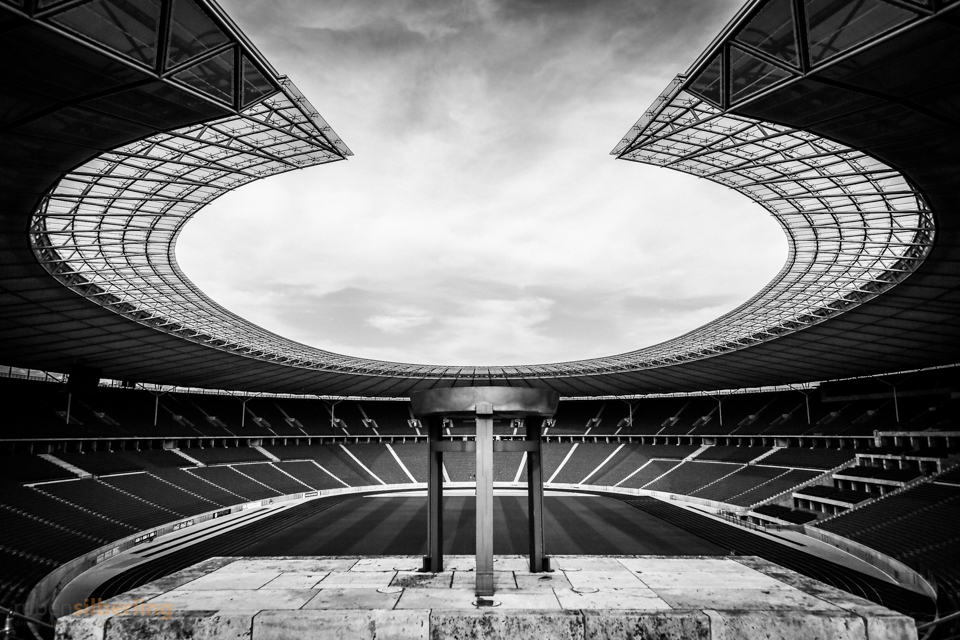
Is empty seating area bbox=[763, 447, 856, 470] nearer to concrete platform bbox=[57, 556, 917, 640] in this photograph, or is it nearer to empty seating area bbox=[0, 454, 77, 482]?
concrete platform bbox=[57, 556, 917, 640]

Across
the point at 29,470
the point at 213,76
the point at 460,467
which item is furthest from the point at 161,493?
the point at 213,76

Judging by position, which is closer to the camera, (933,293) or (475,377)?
(933,293)

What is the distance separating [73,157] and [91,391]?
28.5 m

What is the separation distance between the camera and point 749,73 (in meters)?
14.1

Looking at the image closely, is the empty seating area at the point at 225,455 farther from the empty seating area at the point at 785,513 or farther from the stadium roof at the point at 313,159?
the empty seating area at the point at 785,513

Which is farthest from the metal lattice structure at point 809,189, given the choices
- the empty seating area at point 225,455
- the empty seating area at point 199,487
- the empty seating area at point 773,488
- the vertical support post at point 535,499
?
the empty seating area at point 225,455

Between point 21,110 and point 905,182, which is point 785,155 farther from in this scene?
point 21,110

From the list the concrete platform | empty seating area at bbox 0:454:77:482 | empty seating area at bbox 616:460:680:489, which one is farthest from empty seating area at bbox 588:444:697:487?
empty seating area at bbox 0:454:77:482

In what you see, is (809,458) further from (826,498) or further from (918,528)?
(918,528)

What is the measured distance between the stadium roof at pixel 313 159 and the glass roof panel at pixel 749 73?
0.07 meters

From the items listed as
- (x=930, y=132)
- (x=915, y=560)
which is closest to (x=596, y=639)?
(x=930, y=132)

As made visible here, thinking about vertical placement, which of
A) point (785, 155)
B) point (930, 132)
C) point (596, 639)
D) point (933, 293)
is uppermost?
point (785, 155)

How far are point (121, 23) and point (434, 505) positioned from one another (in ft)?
51.8

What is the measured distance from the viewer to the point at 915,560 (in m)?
26.8
